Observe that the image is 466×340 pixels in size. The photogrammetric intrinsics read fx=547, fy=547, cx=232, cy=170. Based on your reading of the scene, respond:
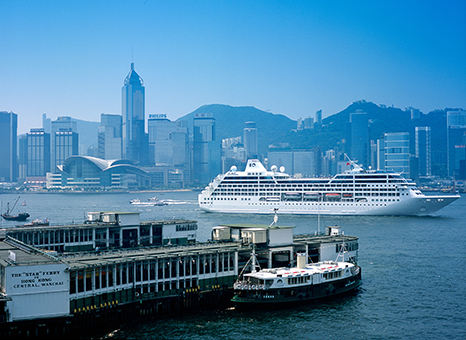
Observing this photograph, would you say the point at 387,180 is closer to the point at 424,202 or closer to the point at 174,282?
the point at 424,202

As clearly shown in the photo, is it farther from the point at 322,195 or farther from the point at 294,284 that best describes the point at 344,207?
the point at 294,284

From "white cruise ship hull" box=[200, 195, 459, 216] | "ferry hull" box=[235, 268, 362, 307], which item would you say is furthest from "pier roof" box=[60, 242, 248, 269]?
"white cruise ship hull" box=[200, 195, 459, 216]

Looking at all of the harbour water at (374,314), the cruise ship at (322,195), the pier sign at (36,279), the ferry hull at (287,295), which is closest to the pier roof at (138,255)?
the pier sign at (36,279)

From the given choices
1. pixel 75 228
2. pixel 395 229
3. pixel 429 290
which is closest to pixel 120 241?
pixel 75 228

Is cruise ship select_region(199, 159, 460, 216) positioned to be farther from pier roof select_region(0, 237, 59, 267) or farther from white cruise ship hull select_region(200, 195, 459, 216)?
pier roof select_region(0, 237, 59, 267)

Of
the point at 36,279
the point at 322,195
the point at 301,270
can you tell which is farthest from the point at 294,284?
the point at 322,195

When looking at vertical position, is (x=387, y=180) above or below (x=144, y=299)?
above
